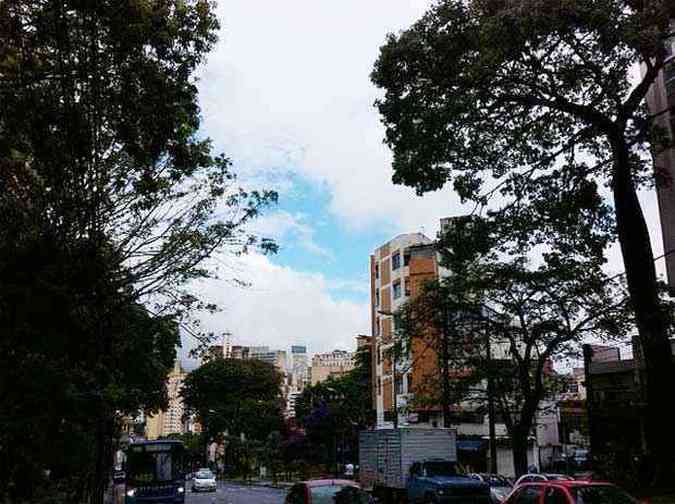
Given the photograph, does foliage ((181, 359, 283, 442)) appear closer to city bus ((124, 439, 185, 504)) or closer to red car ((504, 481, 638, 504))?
city bus ((124, 439, 185, 504))

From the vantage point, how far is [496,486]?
2794 centimetres

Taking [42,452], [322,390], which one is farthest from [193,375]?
[42,452]

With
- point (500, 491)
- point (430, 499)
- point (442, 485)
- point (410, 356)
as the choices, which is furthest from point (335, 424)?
point (442, 485)

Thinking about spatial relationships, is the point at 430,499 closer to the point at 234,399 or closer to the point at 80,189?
the point at 80,189

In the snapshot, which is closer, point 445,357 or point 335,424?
point 445,357

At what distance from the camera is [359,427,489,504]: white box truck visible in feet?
76.2

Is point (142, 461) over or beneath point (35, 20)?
beneath

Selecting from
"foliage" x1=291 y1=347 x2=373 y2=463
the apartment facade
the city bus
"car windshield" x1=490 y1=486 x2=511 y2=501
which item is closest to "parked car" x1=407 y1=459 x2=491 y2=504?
"car windshield" x1=490 y1=486 x2=511 y2=501

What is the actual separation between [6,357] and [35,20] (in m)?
6.44

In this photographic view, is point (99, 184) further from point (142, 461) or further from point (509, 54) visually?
point (142, 461)

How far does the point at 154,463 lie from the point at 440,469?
10.5 meters

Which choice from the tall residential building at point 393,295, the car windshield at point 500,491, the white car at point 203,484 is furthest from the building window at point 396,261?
the car windshield at point 500,491

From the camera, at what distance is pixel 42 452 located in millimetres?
14945

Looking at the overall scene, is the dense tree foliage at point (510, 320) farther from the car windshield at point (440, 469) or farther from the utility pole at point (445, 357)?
the car windshield at point (440, 469)
